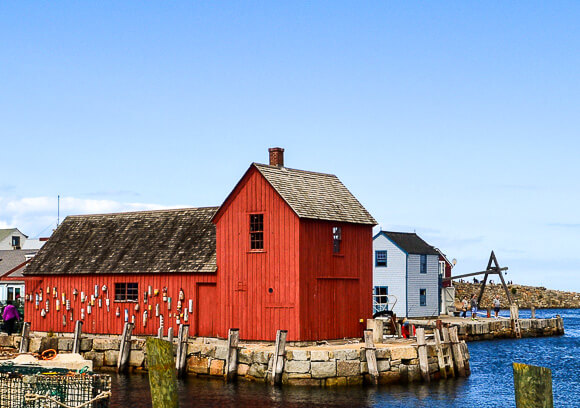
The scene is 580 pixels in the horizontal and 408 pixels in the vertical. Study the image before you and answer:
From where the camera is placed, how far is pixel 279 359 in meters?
28.9

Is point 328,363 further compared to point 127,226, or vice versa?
point 127,226

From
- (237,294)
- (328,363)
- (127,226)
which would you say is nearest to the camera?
(328,363)

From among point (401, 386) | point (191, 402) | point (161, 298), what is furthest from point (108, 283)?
point (401, 386)

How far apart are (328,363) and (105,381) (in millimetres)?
11440

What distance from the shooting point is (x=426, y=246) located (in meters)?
64.0

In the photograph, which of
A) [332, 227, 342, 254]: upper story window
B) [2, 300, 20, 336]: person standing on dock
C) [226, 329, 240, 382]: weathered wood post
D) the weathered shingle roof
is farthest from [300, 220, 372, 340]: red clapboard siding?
[2, 300, 20, 336]: person standing on dock

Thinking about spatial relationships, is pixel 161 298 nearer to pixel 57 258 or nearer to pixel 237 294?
pixel 237 294

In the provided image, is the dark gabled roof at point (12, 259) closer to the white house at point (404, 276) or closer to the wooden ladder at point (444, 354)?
the white house at point (404, 276)

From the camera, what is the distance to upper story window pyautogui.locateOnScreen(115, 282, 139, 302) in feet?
123

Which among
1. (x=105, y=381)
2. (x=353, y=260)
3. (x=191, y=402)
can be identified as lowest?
(x=191, y=402)

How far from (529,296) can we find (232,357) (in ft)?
324

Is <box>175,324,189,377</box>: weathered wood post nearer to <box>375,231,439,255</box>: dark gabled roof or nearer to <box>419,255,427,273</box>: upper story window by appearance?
<box>375,231,439,255</box>: dark gabled roof

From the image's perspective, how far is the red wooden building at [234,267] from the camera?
3303cm

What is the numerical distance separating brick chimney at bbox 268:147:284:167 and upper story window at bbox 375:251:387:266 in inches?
1047
